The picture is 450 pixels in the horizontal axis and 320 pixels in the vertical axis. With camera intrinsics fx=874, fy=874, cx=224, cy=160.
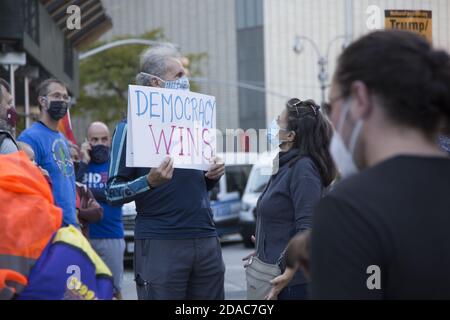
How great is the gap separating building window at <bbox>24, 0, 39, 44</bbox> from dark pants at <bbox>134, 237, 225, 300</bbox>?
10471 mm

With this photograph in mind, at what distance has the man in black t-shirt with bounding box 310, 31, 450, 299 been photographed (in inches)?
71.6

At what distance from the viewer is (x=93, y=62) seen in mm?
45531

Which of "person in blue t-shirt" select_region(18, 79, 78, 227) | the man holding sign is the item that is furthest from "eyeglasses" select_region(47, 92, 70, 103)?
the man holding sign

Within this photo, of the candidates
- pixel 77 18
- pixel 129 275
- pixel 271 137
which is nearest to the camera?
pixel 271 137

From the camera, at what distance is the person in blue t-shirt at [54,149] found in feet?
18.1

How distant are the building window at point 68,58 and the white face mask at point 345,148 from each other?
1988 cm

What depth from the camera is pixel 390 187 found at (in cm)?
185

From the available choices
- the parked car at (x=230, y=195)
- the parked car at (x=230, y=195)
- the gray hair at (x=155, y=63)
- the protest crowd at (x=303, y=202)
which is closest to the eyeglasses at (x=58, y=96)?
the protest crowd at (x=303, y=202)

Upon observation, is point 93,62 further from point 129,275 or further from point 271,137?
point 271,137

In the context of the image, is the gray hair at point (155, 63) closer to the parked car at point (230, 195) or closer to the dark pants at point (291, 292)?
the dark pants at point (291, 292)

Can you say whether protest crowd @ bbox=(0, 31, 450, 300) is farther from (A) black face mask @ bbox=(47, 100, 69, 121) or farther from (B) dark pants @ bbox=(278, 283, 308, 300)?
(A) black face mask @ bbox=(47, 100, 69, 121)

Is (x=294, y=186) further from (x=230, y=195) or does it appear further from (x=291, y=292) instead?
(x=230, y=195)
